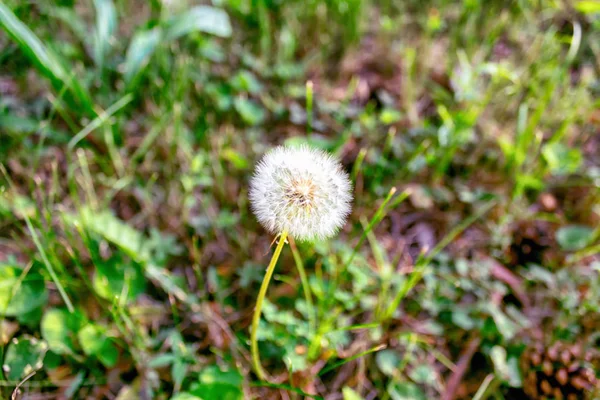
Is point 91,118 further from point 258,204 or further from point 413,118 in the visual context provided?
point 413,118

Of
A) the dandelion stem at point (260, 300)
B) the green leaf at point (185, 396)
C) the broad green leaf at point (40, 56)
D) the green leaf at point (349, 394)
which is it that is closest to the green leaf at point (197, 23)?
the broad green leaf at point (40, 56)

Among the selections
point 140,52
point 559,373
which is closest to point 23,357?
point 140,52

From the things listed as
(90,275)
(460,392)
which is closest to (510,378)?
(460,392)

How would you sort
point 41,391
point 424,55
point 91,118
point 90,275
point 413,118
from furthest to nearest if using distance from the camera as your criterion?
point 424,55, point 413,118, point 91,118, point 90,275, point 41,391

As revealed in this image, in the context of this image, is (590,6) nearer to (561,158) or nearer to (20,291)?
(561,158)

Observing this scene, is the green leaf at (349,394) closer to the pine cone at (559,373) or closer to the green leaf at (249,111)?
the pine cone at (559,373)

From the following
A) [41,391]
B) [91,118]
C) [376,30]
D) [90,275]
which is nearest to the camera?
[41,391]

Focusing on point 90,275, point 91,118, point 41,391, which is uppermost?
point 91,118

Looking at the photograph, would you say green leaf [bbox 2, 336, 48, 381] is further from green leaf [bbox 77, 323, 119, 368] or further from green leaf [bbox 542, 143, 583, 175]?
green leaf [bbox 542, 143, 583, 175]
